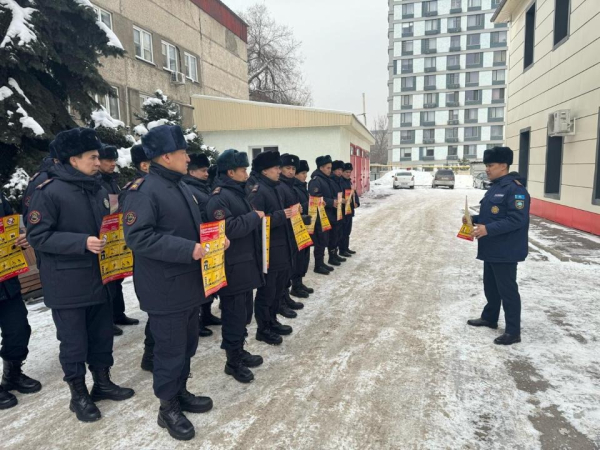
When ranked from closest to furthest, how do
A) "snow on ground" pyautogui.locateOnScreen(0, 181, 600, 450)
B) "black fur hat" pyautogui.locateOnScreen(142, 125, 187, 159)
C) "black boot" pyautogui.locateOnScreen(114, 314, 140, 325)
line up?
"black fur hat" pyautogui.locateOnScreen(142, 125, 187, 159), "snow on ground" pyautogui.locateOnScreen(0, 181, 600, 450), "black boot" pyautogui.locateOnScreen(114, 314, 140, 325)

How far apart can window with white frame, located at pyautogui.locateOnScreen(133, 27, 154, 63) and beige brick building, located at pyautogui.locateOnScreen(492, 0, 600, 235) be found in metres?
13.7

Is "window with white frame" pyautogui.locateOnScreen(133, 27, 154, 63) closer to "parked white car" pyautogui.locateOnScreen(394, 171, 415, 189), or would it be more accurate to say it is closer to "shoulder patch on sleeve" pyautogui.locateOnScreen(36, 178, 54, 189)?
"shoulder patch on sleeve" pyautogui.locateOnScreen(36, 178, 54, 189)

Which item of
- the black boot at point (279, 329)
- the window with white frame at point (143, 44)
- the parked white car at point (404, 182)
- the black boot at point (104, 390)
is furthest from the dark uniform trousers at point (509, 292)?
the parked white car at point (404, 182)

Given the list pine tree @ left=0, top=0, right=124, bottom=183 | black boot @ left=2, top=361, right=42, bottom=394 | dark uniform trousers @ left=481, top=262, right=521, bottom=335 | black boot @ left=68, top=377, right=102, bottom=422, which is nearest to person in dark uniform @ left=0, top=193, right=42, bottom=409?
black boot @ left=2, top=361, right=42, bottom=394

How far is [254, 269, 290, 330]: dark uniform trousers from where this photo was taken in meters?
4.33

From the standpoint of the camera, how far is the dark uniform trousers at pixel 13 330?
11.1 feet

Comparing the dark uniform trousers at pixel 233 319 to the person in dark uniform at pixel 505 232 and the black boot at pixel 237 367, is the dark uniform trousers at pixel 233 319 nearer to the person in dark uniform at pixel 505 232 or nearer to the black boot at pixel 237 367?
the black boot at pixel 237 367

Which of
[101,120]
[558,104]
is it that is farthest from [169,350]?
[558,104]

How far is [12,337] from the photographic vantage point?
11.2 feet

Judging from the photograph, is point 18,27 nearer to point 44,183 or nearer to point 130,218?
point 44,183

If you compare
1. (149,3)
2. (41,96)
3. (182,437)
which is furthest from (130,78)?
(182,437)

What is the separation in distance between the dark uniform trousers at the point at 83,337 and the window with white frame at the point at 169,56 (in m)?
16.1

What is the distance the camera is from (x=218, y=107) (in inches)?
728

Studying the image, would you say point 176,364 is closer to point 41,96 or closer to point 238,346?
point 238,346
